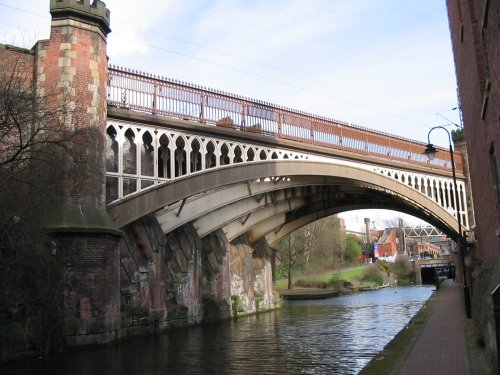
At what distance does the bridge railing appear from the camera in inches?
731

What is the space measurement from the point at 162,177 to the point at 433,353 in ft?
41.2

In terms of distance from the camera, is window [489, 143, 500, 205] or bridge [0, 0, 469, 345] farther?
bridge [0, 0, 469, 345]

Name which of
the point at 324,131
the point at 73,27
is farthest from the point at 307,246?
the point at 73,27

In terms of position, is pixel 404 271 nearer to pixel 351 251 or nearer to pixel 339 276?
pixel 351 251

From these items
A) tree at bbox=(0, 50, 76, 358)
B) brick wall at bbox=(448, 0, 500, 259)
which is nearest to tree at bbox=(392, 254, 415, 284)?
brick wall at bbox=(448, 0, 500, 259)

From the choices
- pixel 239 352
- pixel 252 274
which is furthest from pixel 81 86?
pixel 252 274

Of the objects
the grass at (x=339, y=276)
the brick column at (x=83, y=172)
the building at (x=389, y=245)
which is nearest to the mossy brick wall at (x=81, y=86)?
the brick column at (x=83, y=172)

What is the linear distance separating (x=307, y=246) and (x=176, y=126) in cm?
4022

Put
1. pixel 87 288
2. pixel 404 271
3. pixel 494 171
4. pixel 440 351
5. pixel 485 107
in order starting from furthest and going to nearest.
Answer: pixel 404 271 → pixel 87 288 → pixel 494 171 → pixel 485 107 → pixel 440 351

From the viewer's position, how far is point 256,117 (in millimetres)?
22203

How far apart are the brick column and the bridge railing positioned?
1493 mm

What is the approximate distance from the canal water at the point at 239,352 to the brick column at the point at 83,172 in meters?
1.23

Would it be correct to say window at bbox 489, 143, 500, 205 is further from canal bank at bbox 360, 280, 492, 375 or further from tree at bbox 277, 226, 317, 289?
tree at bbox 277, 226, 317, 289

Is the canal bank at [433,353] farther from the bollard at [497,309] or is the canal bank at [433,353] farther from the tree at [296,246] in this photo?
the tree at [296,246]
